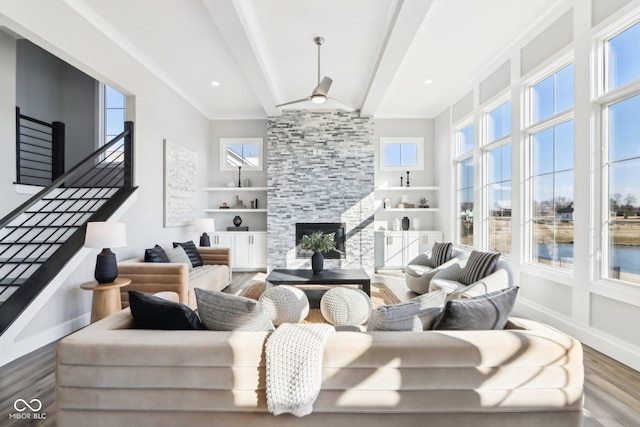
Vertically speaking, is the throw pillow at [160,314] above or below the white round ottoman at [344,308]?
above

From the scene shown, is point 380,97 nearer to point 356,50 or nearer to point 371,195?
point 356,50

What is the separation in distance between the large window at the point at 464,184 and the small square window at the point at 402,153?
39.5 inches

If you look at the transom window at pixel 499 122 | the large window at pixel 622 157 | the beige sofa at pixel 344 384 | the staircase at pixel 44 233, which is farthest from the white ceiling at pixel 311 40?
the beige sofa at pixel 344 384

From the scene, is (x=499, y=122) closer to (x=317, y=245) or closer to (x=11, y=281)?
(x=317, y=245)

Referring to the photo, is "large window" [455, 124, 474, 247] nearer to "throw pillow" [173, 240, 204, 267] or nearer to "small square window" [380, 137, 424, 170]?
"small square window" [380, 137, 424, 170]

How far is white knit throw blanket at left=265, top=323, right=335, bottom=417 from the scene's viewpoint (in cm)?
140

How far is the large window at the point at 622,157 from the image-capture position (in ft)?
8.57

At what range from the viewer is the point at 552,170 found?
362 centimetres

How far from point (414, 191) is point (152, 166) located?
17.1ft

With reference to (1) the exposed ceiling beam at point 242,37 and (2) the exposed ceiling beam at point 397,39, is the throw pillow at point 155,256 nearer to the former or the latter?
(1) the exposed ceiling beam at point 242,37

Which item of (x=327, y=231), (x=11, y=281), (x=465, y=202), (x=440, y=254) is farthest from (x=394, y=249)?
(x=11, y=281)

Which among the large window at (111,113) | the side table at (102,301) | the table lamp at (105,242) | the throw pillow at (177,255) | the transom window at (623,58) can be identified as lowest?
the side table at (102,301)

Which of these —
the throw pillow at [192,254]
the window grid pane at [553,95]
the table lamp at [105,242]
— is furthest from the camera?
the throw pillow at [192,254]

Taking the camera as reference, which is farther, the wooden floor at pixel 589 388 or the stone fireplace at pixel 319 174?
the stone fireplace at pixel 319 174
